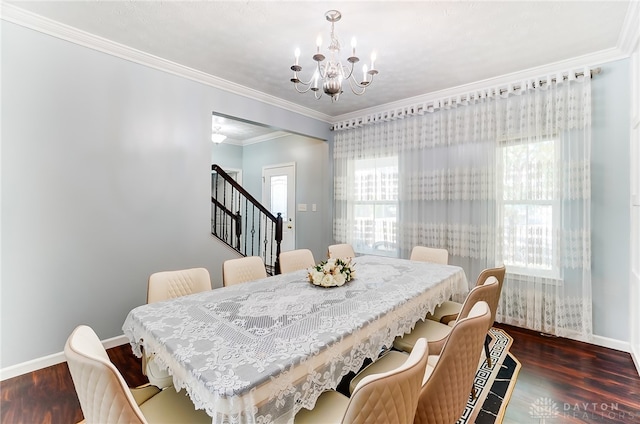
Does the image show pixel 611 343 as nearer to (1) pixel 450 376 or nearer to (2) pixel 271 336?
(1) pixel 450 376

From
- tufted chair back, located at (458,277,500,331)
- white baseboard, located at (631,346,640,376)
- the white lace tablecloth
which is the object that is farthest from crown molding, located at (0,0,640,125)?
→ white baseboard, located at (631,346,640,376)

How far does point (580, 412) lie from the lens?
1.83 meters

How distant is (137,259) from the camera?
110 inches

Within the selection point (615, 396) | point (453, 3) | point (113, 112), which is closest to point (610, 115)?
point (453, 3)

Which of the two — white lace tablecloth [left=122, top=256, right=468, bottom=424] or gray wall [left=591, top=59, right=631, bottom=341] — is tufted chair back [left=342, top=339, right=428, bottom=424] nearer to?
white lace tablecloth [left=122, top=256, right=468, bottom=424]

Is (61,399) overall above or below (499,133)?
below

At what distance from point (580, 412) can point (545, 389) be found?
0.23 m

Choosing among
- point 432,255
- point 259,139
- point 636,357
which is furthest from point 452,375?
point 259,139

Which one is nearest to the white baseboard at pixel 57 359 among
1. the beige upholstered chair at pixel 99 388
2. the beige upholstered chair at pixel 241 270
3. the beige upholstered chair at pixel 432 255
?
the beige upholstered chair at pixel 241 270

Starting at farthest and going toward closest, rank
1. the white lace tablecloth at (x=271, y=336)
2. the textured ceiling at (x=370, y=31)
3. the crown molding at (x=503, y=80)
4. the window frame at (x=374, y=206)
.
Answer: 1. the window frame at (x=374, y=206)
2. the crown molding at (x=503, y=80)
3. the textured ceiling at (x=370, y=31)
4. the white lace tablecloth at (x=271, y=336)

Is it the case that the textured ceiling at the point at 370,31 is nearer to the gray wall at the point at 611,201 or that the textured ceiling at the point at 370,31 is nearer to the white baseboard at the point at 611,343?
the gray wall at the point at 611,201

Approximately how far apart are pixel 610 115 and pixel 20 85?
501 cm

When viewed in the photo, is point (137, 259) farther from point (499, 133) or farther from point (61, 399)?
point (499, 133)

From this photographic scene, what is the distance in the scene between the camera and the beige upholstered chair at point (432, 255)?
3.02 metres
